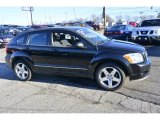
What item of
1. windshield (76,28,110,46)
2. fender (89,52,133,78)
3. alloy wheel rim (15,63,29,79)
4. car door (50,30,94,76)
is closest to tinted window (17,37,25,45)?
alloy wheel rim (15,63,29,79)

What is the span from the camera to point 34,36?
671 cm

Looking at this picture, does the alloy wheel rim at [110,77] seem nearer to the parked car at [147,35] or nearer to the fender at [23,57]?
the fender at [23,57]

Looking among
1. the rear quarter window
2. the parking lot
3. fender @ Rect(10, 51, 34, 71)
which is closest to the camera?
the parking lot

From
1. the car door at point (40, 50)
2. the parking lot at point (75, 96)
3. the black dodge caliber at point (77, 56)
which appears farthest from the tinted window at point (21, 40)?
the parking lot at point (75, 96)

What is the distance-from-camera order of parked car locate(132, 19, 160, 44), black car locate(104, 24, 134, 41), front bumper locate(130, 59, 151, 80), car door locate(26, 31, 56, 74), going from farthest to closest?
black car locate(104, 24, 134, 41) < parked car locate(132, 19, 160, 44) < car door locate(26, 31, 56, 74) < front bumper locate(130, 59, 151, 80)

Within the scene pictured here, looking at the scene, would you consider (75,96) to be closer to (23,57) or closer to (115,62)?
(115,62)

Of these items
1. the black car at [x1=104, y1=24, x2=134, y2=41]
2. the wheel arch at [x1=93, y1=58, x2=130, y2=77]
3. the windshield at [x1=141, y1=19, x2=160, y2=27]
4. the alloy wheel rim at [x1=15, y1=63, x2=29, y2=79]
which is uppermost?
the windshield at [x1=141, y1=19, x2=160, y2=27]

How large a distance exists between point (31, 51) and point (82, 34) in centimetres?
168

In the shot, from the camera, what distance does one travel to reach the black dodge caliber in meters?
5.50

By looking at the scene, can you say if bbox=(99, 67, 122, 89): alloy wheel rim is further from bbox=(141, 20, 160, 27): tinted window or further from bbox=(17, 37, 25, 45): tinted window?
bbox=(141, 20, 160, 27): tinted window

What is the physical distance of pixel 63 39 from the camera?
6270 mm

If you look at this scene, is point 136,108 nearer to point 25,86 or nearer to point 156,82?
point 156,82

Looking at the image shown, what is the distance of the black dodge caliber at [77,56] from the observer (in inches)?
216
